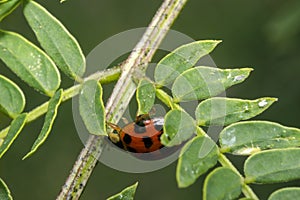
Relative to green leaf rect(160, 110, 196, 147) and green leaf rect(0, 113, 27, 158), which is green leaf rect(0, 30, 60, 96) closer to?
green leaf rect(0, 113, 27, 158)

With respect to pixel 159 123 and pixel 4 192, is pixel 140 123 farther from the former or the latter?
pixel 4 192

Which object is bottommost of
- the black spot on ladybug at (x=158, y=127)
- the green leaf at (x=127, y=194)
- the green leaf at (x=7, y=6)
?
the green leaf at (x=127, y=194)

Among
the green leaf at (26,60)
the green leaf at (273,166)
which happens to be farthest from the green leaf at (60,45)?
the green leaf at (273,166)

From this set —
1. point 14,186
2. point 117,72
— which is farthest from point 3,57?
point 14,186

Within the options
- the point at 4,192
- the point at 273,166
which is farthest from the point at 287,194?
the point at 4,192

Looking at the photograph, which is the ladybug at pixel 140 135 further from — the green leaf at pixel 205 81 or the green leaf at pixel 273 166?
the green leaf at pixel 273 166

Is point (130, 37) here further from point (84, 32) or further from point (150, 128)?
point (84, 32)
